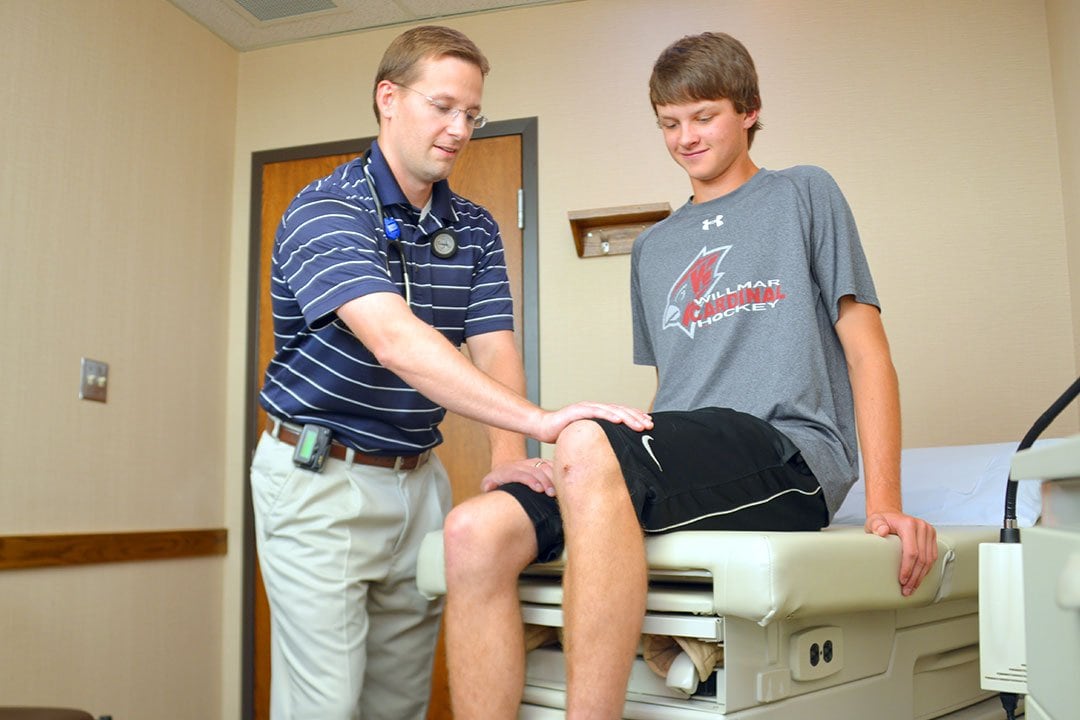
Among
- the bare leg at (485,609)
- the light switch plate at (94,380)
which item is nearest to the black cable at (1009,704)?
the bare leg at (485,609)

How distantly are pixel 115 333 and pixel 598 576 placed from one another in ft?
7.45

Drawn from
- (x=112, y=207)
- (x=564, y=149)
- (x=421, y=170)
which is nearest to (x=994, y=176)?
(x=564, y=149)

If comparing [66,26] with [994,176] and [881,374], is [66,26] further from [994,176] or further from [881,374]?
[994,176]

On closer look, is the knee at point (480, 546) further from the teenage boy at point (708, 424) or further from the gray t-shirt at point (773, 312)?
the gray t-shirt at point (773, 312)

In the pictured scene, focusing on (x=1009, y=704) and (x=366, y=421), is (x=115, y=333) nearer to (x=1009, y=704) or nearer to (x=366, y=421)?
(x=366, y=421)

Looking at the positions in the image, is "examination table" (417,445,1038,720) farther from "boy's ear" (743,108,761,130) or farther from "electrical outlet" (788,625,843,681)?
"boy's ear" (743,108,761,130)

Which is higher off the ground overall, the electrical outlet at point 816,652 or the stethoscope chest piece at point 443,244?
the stethoscope chest piece at point 443,244

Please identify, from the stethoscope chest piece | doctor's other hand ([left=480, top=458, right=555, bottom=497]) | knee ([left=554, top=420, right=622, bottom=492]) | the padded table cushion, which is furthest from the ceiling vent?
knee ([left=554, top=420, right=622, bottom=492])

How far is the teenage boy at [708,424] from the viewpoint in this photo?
51.2 inches

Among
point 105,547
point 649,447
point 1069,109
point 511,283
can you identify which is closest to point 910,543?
point 649,447

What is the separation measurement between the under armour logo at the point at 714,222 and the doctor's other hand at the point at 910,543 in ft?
1.89

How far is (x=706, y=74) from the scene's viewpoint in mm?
1819

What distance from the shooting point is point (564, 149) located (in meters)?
3.42

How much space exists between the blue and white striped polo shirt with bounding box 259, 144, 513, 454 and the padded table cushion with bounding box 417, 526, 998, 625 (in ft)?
1.14
